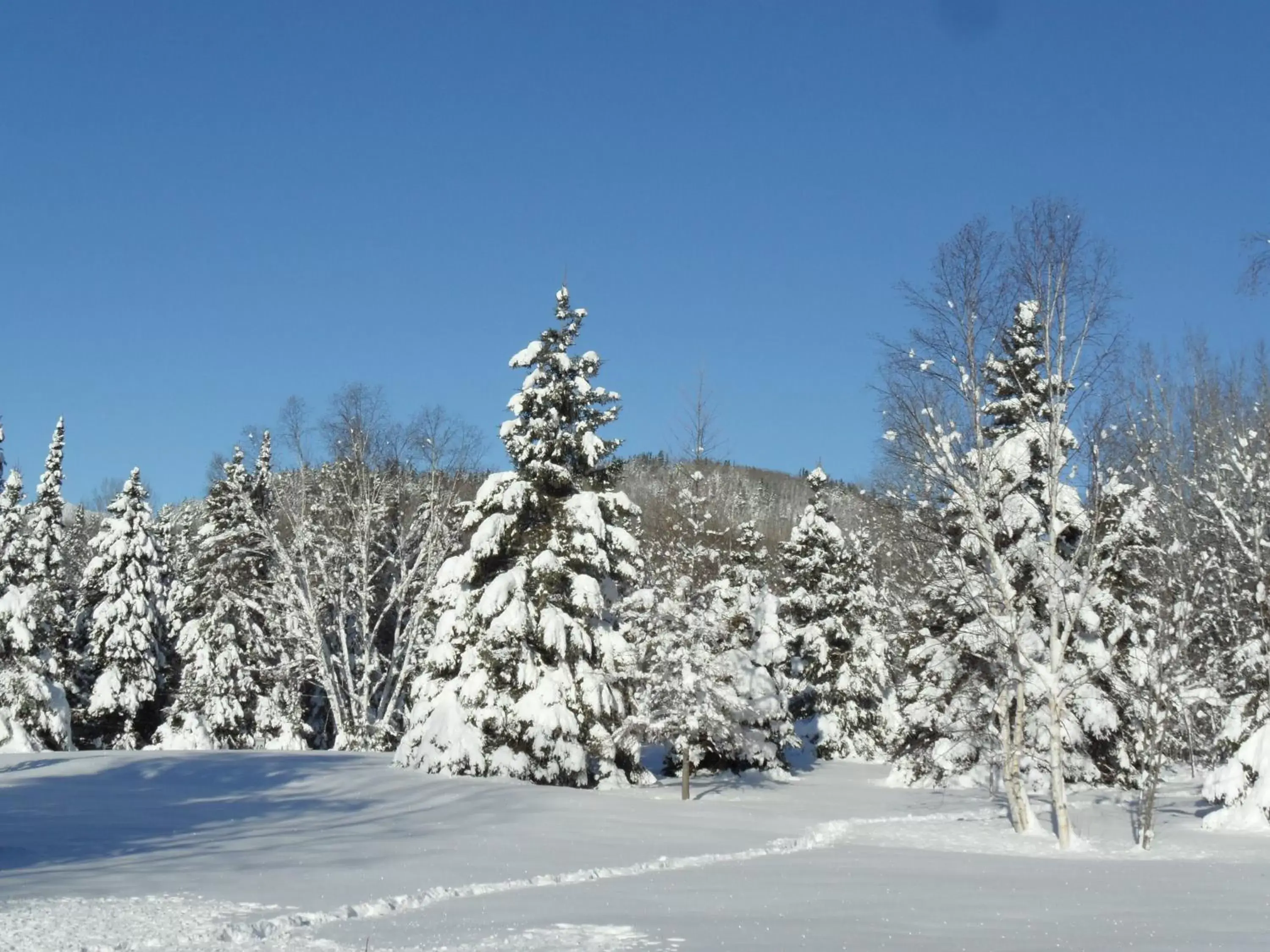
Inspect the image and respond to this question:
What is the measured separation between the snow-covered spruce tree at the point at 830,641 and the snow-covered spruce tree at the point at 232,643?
20.7 m

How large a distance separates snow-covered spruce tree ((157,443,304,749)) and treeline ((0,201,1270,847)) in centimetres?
14

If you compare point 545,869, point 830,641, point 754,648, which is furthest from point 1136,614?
point 545,869

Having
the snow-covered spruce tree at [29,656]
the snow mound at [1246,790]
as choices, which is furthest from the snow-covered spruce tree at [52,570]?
the snow mound at [1246,790]

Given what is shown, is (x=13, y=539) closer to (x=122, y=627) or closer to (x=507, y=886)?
(x=122, y=627)

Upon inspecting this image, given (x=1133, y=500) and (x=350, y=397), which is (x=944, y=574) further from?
(x=350, y=397)

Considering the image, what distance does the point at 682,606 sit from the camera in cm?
2603

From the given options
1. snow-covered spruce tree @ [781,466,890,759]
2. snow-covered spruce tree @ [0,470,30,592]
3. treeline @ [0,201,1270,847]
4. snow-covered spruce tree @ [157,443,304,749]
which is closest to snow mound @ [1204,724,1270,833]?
treeline @ [0,201,1270,847]

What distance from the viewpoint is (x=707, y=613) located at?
1058 inches

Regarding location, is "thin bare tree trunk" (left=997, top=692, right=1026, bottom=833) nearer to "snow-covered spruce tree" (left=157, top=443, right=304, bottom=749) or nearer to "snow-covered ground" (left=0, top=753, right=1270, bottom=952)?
"snow-covered ground" (left=0, top=753, right=1270, bottom=952)

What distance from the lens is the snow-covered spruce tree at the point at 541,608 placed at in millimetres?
24875

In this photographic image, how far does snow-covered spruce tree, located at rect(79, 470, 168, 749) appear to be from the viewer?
40.6 meters

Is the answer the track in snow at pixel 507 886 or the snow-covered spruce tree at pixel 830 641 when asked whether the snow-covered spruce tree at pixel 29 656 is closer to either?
the track in snow at pixel 507 886

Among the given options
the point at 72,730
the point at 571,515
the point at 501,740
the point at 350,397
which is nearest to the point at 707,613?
the point at 571,515

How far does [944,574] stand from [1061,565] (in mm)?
4768
